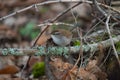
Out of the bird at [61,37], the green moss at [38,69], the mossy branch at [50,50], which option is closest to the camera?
the mossy branch at [50,50]

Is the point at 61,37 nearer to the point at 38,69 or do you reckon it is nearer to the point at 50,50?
the point at 50,50

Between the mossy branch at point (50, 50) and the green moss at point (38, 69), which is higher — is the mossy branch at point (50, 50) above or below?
above

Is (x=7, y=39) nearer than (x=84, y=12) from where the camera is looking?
Yes

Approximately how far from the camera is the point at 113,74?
11.9 feet

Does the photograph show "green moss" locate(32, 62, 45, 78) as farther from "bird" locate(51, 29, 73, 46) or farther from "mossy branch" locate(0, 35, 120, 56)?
"mossy branch" locate(0, 35, 120, 56)

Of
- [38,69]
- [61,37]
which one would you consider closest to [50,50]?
[61,37]

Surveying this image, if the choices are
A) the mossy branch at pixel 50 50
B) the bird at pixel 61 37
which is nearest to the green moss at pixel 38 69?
the bird at pixel 61 37

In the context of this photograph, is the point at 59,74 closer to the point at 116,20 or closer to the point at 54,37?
the point at 54,37

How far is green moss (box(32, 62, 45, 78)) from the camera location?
4293 millimetres

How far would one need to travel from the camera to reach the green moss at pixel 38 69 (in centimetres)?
429

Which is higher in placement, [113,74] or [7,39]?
[113,74]

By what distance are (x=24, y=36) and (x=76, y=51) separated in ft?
9.84

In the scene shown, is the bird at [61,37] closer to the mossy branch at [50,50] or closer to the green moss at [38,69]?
the mossy branch at [50,50]

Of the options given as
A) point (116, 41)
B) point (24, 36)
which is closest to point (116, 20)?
point (116, 41)
